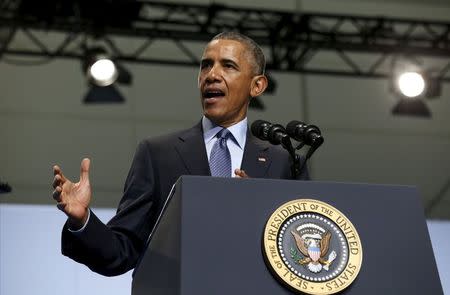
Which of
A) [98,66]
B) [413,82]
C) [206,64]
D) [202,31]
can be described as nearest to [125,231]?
[206,64]

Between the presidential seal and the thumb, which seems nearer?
the presidential seal

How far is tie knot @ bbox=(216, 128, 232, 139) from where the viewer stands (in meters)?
2.07

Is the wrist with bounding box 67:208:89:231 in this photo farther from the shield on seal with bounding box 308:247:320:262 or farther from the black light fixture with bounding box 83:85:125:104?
the black light fixture with bounding box 83:85:125:104

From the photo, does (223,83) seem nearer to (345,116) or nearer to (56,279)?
(56,279)

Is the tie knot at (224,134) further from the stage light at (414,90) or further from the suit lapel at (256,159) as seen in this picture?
the stage light at (414,90)

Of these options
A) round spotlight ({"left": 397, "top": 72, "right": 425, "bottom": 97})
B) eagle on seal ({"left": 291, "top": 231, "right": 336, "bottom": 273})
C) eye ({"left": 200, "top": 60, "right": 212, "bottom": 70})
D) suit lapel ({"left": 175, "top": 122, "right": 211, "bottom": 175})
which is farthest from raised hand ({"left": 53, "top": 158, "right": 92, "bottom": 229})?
round spotlight ({"left": 397, "top": 72, "right": 425, "bottom": 97})

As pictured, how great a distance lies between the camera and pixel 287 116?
7.81m

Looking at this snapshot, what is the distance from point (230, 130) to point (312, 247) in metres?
0.61

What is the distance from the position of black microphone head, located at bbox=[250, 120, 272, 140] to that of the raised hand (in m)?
0.42

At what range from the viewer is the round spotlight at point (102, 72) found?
6.34m

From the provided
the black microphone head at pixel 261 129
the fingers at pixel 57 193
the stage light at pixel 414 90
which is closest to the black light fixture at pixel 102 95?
the stage light at pixel 414 90

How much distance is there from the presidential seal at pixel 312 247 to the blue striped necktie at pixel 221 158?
0.45 meters

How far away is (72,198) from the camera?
168 cm

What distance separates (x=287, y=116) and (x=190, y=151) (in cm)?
586
